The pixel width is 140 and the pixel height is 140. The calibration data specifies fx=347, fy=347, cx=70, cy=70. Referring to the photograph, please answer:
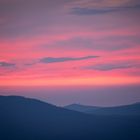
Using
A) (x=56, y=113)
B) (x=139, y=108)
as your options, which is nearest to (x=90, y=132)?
(x=56, y=113)

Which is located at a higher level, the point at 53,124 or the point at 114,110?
the point at 114,110

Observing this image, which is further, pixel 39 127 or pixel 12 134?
pixel 39 127

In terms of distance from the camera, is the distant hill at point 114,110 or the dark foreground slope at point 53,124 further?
the distant hill at point 114,110

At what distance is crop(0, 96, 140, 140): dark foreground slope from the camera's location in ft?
291

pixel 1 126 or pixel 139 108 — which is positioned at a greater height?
pixel 139 108

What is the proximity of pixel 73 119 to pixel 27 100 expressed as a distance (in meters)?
20.8

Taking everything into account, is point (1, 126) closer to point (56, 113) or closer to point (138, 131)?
point (56, 113)

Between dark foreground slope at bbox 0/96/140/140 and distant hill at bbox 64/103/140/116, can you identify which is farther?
distant hill at bbox 64/103/140/116

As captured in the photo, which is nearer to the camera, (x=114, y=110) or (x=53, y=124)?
(x=53, y=124)

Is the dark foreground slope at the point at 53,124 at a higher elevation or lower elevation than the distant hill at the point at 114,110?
lower

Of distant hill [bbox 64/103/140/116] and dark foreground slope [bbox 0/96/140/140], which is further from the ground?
distant hill [bbox 64/103/140/116]

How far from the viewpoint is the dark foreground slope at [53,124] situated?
8862 centimetres

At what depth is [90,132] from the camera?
9169 cm

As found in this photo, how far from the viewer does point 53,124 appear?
3912 inches
